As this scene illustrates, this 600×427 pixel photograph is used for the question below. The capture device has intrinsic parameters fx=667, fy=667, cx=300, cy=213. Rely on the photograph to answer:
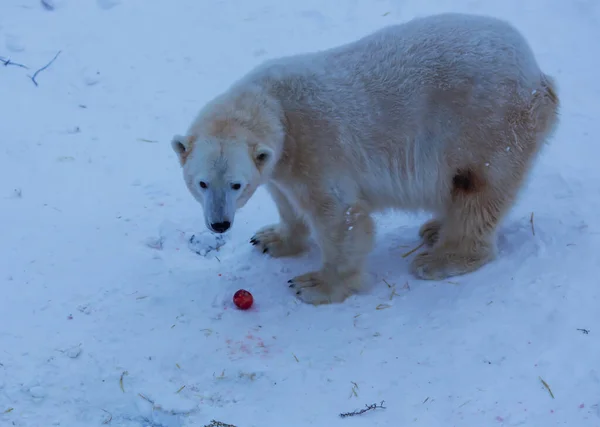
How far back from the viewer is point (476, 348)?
3.60m

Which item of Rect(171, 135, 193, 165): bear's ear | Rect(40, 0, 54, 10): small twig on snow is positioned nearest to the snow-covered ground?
Rect(40, 0, 54, 10): small twig on snow

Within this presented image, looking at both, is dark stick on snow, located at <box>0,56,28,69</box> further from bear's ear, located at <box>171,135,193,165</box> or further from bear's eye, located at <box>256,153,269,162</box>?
bear's eye, located at <box>256,153,269,162</box>

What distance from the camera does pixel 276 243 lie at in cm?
461

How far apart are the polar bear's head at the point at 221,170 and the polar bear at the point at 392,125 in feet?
0.17

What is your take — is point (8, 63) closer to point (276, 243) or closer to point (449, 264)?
point (276, 243)

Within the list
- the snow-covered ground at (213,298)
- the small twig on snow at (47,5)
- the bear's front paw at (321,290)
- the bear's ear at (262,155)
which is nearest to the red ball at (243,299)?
the snow-covered ground at (213,298)

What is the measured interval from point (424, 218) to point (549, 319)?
148cm

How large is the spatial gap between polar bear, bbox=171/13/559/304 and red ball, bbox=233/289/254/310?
33 cm

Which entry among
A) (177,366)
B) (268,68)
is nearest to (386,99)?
(268,68)

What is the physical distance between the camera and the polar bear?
3.88 meters

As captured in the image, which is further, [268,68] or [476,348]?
[268,68]

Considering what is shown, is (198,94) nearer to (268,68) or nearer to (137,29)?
(137,29)

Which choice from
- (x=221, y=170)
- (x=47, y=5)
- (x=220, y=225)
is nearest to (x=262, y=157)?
(x=221, y=170)

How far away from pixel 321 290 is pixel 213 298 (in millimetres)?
676
